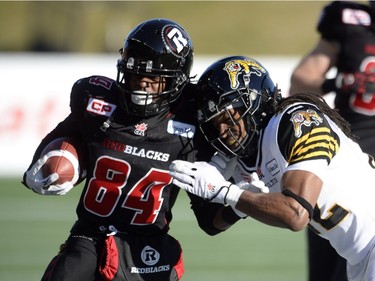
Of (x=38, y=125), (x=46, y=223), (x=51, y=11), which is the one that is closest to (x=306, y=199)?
(x=46, y=223)

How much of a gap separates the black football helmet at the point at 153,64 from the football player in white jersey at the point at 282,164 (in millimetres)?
153

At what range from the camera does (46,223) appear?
8.04m

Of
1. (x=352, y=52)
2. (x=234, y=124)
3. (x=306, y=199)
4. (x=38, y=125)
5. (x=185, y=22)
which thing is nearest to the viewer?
(x=306, y=199)

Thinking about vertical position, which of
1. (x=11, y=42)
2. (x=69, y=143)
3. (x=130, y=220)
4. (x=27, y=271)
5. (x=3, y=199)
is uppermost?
(x=69, y=143)

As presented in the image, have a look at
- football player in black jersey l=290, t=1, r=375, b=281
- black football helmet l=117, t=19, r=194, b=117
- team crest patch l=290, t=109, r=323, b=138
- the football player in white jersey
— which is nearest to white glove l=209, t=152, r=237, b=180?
the football player in white jersey

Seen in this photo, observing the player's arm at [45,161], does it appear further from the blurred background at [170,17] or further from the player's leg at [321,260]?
the blurred background at [170,17]

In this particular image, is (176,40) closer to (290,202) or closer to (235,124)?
(235,124)

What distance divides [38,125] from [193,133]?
6.76 meters

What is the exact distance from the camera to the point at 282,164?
148 inches

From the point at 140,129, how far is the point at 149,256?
23.0 inches

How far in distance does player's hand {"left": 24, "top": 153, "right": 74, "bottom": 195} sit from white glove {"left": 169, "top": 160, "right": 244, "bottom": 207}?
1.72ft

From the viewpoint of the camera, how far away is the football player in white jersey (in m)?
3.60

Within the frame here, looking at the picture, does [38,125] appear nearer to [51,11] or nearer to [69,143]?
[69,143]

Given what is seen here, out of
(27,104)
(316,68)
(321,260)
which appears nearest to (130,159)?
(321,260)
